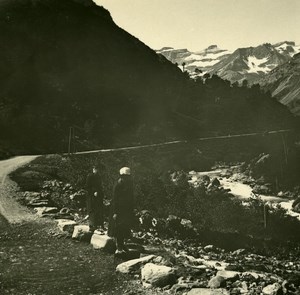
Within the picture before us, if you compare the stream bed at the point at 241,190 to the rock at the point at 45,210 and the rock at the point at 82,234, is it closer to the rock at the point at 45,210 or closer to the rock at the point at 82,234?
the rock at the point at 45,210

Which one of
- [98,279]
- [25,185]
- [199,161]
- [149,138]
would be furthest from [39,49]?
[98,279]

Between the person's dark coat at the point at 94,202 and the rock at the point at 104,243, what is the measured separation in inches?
49.4

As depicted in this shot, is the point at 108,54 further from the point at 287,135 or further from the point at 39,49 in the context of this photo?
the point at 287,135

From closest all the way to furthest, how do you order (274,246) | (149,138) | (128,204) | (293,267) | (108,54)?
(128,204), (293,267), (274,246), (149,138), (108,54)

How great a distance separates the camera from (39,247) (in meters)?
9.66

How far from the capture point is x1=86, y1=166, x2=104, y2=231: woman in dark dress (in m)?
11.0

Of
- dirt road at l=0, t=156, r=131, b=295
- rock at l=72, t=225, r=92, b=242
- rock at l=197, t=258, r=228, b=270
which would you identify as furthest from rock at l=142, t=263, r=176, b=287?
rock at l=72, t=225, r=92, b=242

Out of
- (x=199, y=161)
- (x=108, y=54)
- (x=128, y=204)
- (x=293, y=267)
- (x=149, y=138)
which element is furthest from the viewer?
(x=108, y=54)

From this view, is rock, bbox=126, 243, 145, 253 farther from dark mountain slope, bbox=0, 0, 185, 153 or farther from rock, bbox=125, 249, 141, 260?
dark mountain slope, bbox=0, 0, 185, 153

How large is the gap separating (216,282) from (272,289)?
1068mm

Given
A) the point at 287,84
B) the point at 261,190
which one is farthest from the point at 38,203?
the point at 287,84

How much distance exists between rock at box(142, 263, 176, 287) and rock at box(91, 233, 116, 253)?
1.82 meters

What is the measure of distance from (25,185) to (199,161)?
25.0 meters

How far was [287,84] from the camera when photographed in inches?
4444
